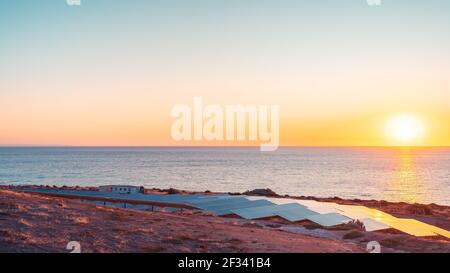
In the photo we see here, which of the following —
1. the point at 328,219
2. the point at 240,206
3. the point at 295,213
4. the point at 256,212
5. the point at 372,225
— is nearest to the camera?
the point at 372,225

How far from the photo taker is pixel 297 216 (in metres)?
28.9

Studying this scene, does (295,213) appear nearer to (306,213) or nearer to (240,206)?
(306,213)

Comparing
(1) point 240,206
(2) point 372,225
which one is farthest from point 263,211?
(2) point 372,225

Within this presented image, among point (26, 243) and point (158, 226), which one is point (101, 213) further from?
point (26, 243)

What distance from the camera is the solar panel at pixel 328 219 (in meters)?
26.8

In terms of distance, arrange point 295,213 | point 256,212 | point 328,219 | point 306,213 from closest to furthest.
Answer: point 328,219 < point 306,213 < point 295,213 < point 256,212

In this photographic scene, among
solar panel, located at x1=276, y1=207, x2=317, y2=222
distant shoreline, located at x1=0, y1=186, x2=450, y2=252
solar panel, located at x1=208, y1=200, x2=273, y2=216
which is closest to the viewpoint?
distant shoreline, located at x1=0, y1=186, x2=450, y2=252

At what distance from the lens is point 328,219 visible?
27.8 m

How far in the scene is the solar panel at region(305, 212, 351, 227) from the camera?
88.0ft

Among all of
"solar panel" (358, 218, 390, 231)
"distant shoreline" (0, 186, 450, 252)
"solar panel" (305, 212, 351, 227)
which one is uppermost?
"distant shoreline" (0, 186, 450, 252)

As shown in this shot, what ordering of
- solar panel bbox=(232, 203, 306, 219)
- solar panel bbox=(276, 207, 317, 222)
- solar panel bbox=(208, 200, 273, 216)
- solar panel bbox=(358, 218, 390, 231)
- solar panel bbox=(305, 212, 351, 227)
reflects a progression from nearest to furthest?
solar panel bbox=(358, 218, 390, 231) < solar panel bbox=(305, 212, 351, 227) < solar panel bbox=(276, 207, 317, 222) < solar panel bbox=(232, 203, 306, 219) < solar panel bbox=(208, 200, 273, 216)

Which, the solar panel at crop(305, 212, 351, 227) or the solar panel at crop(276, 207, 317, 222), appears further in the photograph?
the solar panel at crop(276, 207, 317, 222)

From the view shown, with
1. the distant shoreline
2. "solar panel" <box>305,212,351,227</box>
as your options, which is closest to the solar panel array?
"solar panel" <box>305,212,351,227</box>

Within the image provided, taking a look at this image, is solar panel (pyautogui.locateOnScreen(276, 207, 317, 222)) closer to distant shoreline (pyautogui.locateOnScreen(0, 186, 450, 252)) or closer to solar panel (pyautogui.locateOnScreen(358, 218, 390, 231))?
solar panel (pyautogui.locateOnScreen(358, 218, 390, 231))
